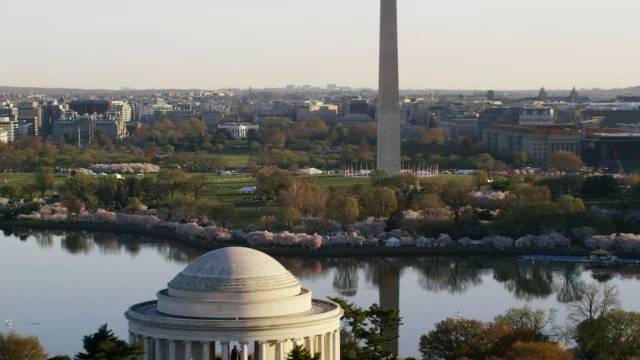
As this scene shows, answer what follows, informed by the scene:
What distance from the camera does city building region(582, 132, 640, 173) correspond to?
68.1 metres

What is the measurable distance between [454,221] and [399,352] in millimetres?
19329

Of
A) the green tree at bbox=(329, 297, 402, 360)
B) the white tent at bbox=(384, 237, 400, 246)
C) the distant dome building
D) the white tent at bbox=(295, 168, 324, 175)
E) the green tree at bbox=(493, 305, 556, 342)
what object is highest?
the distant dome building

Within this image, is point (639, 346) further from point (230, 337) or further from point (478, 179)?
point (478, 179)

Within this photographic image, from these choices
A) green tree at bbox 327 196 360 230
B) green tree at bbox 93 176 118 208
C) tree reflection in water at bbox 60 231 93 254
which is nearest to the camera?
tree reflection in water at bbox 60 231 93 254

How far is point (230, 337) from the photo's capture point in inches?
771

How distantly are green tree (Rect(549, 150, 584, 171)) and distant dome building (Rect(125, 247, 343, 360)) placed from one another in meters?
46.1

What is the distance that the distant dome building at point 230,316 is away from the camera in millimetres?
19641

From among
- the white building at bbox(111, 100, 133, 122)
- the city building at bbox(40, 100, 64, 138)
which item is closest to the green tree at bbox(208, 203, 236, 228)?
the city building at bbox(40, 100, 64, 138)

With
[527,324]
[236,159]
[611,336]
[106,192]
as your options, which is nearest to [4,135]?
→ [236,159]

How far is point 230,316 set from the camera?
19750 mm

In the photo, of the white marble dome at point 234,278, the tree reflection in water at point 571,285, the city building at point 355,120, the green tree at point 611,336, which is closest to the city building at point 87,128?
the city building at point 355,120

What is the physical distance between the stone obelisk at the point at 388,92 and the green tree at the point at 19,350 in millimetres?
34560

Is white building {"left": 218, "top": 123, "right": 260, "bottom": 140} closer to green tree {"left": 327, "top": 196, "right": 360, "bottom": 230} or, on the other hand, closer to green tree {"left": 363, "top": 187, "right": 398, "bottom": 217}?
green tree {"left": 363, "top": 187, "right": 398, "bottom": 217}

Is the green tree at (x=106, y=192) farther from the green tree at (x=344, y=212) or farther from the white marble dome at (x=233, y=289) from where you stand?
the white marble dome at (x=233, y=289)
